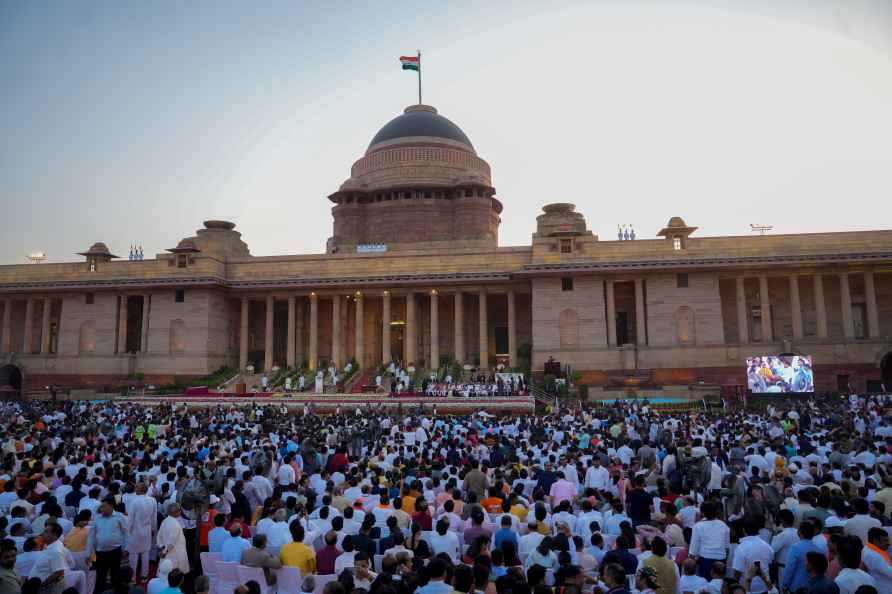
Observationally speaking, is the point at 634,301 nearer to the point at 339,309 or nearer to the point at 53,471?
the point at 339,309

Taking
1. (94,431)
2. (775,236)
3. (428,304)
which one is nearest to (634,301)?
(775,236)

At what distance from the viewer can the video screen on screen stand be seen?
117 feet

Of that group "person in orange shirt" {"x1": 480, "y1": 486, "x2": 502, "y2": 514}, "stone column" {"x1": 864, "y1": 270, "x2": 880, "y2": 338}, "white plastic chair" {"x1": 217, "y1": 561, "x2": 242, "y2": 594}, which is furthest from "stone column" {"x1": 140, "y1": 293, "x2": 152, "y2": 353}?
"stone column" {"x1": 864, "y1": 270, "x2": 880, "y2": 338}

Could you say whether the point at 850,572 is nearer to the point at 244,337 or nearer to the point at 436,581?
the point at 436,581

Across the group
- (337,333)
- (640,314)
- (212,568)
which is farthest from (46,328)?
(212,568)

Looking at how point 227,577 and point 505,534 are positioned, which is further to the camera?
point 505,534

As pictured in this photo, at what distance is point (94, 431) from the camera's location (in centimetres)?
2322

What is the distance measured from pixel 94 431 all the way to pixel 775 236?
144 ft

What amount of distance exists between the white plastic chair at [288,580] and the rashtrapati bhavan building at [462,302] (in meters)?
38.4

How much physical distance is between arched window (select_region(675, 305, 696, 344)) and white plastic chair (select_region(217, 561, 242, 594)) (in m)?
41.8

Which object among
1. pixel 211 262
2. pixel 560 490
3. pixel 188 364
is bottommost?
pixel 560 490

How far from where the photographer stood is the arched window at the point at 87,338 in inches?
2041

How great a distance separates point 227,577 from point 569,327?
40241 mm

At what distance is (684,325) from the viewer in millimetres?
46469
